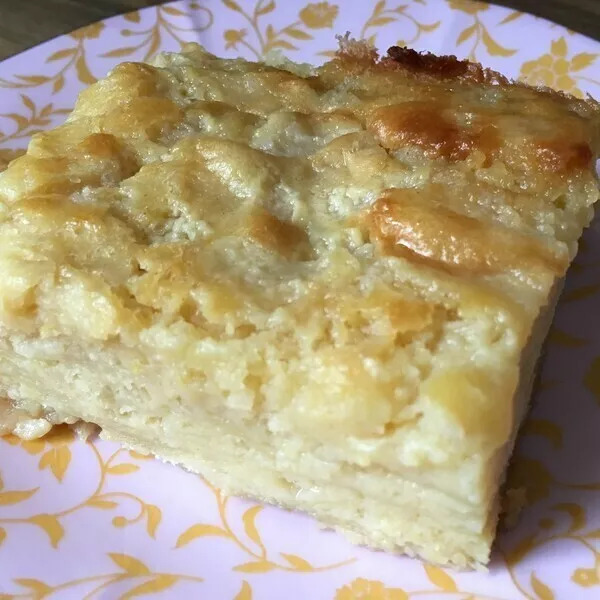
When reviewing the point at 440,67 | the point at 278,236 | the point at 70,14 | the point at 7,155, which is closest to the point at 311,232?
the point at 278,236

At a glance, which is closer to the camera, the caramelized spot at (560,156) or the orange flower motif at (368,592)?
the orange flower motif at (368,592)

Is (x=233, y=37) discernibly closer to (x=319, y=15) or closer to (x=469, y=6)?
(x=319, y=15)

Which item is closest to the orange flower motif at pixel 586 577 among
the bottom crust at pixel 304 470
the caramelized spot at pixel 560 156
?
the bottom crust at pixel 304 470

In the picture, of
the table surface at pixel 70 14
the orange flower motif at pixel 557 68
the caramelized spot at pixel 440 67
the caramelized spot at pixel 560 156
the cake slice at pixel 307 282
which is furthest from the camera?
the table surface at pixel 70 14

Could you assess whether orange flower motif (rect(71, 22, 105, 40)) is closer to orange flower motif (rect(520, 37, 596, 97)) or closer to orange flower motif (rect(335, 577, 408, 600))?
orange flower motif (rect(520, 37, 596, 97))

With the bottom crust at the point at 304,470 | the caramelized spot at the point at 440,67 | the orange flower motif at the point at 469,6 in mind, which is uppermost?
the orange flower motif at the point at 469,6

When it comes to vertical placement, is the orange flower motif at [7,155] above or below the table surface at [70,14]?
below

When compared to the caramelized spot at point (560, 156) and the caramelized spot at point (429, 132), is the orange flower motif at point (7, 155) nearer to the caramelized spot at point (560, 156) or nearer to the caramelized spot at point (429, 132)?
the caramelized spot at point (429, 132)
